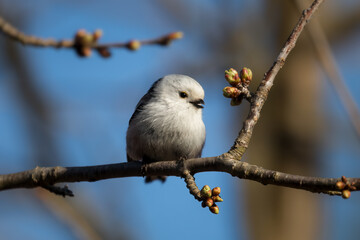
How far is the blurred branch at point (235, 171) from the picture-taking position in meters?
1.94

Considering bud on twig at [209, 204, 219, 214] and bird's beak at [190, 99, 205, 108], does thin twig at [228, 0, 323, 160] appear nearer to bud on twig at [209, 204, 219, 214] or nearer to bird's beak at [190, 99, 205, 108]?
bud on twig at [209, 204, 219, 214]

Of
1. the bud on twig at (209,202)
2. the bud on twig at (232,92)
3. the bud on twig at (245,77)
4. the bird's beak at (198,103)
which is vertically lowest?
the bud on twig at (209,202)

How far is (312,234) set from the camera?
666 cm

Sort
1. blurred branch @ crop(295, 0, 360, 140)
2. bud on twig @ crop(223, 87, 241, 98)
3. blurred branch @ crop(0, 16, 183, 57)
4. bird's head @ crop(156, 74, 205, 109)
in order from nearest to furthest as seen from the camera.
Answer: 1. blurred branch @ crop(0, 16, 183, 57)
2. blurred branch @ crop(295, 0, 360, 140)
3. bud on twig @ crop(223, 87, 241, 98)
4. bird's head @ crop(156, 74, 205, 109)

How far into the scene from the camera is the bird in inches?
148

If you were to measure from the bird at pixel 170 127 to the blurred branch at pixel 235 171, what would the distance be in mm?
757

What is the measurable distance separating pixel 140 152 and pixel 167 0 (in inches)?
164

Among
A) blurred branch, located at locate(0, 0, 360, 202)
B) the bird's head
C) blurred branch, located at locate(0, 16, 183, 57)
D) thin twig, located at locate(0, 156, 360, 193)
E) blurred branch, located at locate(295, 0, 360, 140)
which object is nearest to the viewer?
blurred branch, located at locate(0, 16, 183, 57)

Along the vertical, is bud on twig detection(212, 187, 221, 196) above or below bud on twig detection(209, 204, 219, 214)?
above

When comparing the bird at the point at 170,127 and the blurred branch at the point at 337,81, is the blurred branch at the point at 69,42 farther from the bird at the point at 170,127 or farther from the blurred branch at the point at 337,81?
the bird at the point at 170,127

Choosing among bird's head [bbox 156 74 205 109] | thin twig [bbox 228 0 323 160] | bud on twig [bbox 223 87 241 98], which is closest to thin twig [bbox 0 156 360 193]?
thin twig [bbox 228 0 323 160]

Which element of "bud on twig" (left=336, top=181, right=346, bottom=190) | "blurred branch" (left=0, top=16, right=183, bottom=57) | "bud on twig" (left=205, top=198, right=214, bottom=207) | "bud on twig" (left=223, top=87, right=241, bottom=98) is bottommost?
"bud on twig" (left=205, top=198, right=214, bottom=207)

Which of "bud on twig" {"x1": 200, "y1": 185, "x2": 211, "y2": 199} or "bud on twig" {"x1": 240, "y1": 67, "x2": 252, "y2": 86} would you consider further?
"bud on twig" {"x1": 240, "y1": 67, "x2": 252, "y2": 86}

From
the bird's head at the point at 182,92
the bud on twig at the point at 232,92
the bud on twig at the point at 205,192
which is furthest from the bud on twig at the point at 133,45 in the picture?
the bird's head at the point at 182,92
